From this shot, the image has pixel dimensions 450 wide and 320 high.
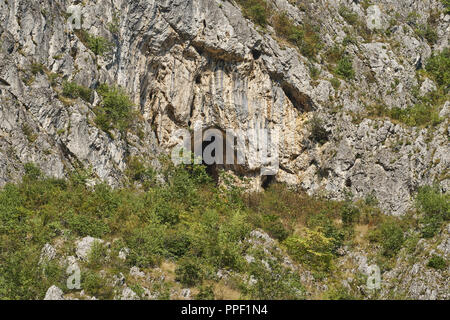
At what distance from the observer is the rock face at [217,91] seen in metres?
22.9

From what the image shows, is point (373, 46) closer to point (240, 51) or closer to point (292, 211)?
point (240, 51)

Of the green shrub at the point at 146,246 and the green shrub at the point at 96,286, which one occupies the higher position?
the green shrub at the point at 146,246

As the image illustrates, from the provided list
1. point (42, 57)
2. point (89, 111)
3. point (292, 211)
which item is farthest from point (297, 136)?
point (42, 57)

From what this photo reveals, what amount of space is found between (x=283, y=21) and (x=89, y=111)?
14.2 meters

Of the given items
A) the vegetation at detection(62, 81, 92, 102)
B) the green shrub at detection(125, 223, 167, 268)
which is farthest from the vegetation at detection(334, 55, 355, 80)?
the green shrub at detection(125, 223, 167, 268)

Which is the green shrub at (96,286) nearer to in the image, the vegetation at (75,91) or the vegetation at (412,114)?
the vegetation at (75,91)

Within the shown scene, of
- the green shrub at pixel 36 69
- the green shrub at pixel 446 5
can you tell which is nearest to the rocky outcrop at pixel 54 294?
the green shrub at pixel 36 69

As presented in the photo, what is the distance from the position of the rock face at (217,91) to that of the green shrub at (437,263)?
5.93m

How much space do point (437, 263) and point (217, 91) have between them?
566 inches

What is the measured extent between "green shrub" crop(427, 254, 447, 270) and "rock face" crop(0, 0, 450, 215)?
5.93m

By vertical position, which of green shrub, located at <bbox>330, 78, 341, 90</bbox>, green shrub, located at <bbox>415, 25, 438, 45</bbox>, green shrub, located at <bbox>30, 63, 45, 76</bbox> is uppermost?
green shrub, located at <bbox>415, 25, 438, 45</bbox>

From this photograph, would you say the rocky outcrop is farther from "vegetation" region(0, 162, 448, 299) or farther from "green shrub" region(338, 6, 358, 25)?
"green shrub" region(338, 6, 358, 25)

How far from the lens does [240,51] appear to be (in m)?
27.4

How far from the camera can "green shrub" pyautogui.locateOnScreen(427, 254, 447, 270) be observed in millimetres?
19250
